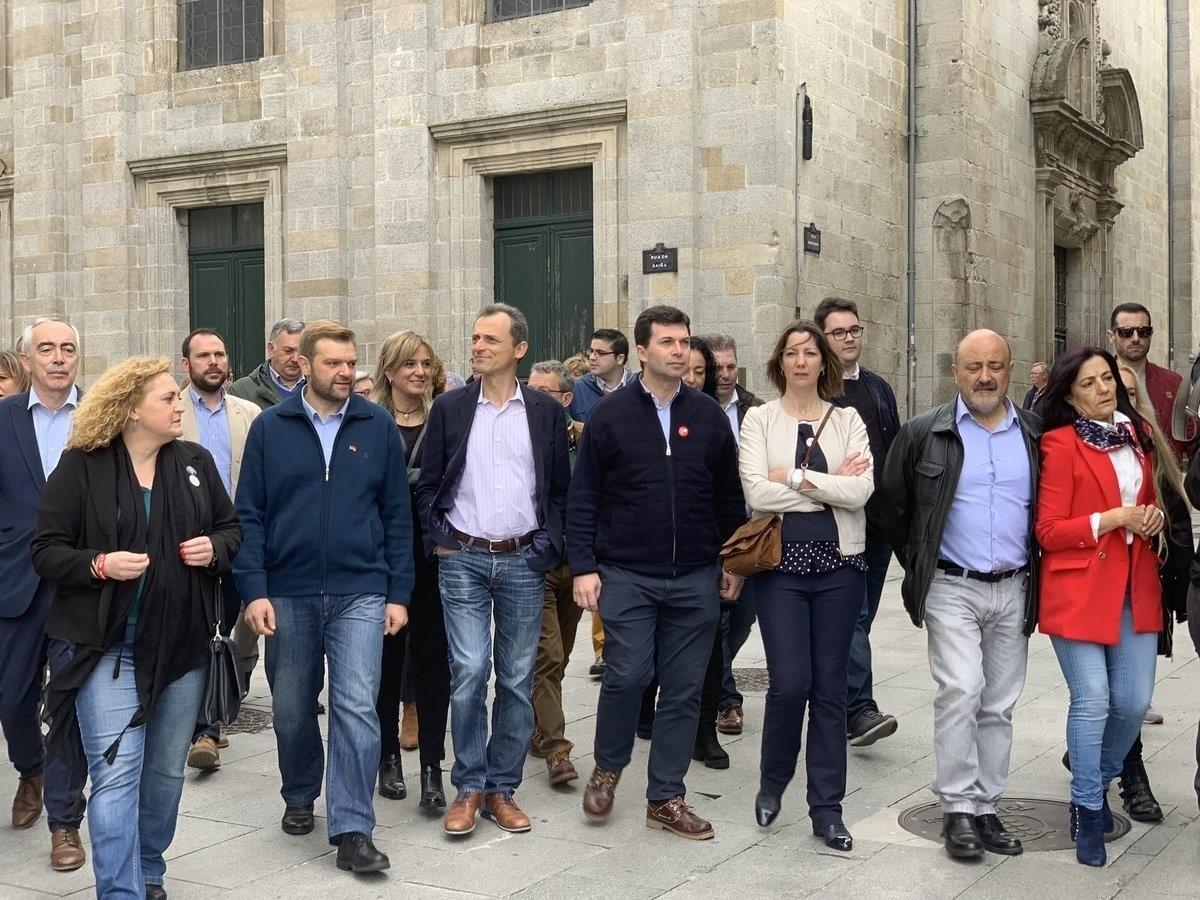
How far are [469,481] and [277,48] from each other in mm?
12627

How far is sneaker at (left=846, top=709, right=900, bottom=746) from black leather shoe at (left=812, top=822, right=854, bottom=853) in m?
1.42

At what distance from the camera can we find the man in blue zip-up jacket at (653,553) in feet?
19.9

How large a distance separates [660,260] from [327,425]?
9.17m

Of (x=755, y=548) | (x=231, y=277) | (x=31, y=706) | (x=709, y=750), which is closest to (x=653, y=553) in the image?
(x=755, y=548)

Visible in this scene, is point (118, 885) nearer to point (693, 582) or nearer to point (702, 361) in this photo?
point (693, 582)

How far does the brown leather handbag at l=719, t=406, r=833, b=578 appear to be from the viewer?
230 inches

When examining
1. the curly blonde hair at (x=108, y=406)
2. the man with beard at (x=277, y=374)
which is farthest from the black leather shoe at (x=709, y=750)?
the curly blonde hair at (x=108, y=406)

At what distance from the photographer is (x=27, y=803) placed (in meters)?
6.27

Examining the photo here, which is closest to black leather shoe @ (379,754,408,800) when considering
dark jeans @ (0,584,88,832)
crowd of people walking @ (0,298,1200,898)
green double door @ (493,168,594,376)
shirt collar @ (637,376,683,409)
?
crowd of people walking @ (0,298,1200,898)

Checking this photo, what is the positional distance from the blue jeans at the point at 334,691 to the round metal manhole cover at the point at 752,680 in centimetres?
347

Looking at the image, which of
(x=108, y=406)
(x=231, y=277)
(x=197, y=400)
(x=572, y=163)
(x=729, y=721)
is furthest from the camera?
(x=231, y=277)

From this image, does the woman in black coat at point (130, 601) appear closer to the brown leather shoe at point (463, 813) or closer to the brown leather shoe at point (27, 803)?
the brown leather shoe at point (463, 813)

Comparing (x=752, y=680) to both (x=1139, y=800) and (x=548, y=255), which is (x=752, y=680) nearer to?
(x=1139, y=800)

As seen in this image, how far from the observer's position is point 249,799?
662 centimetres
